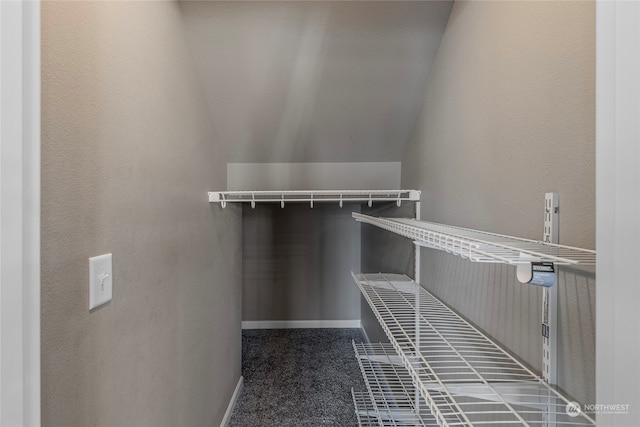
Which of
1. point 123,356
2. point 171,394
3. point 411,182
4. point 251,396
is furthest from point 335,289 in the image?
point 123,356

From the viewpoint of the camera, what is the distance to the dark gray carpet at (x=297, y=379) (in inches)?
72.9

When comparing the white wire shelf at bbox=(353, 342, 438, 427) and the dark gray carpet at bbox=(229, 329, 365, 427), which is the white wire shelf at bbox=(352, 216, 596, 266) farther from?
the dark gray carpet at bbox=(229, 329, 365, 427)

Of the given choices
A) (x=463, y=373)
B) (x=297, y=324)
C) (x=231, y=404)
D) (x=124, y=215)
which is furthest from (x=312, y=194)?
(x=297, y=324)

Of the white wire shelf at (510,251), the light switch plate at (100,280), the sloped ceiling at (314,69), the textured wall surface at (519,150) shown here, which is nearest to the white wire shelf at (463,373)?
the textured wall surface at (519,150)

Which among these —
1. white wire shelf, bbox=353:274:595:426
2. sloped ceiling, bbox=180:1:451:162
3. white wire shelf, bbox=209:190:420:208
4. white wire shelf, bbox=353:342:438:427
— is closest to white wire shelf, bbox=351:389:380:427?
white wire shelf, bbox=353:342:438:427

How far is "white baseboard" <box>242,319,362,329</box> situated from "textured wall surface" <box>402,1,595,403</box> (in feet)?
7.12

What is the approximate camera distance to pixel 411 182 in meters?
1.68

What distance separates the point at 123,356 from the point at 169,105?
2.73ft

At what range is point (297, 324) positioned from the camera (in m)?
3.27

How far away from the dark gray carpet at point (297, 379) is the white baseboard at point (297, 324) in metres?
0.11

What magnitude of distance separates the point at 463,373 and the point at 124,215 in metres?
1.05

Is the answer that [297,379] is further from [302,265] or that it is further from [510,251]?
[510,251]

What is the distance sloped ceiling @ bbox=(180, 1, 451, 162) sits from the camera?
1.17 meters

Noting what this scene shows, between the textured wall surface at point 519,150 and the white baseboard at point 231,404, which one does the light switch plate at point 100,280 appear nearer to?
the textured wall surface at point 519,150
